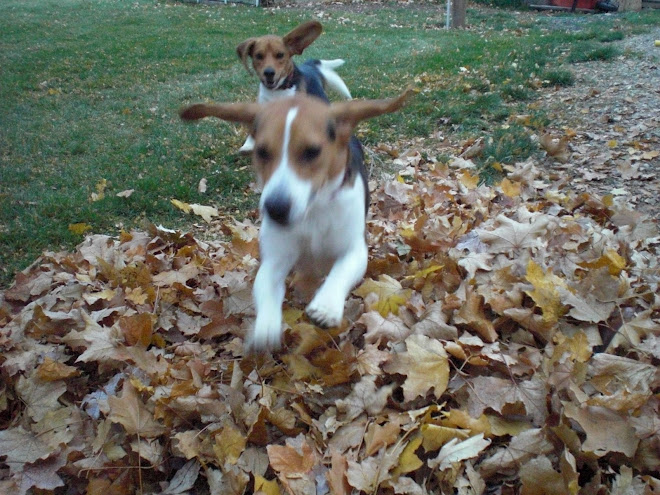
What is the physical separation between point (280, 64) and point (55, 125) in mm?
3184

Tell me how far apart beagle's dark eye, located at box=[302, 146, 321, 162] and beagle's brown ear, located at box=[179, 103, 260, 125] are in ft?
1.59

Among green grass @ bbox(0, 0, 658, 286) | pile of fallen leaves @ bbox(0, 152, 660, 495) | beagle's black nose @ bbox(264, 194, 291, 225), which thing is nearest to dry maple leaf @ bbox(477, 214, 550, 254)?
pile of fallen leaves @ bbox(0, 152, 660, 495)

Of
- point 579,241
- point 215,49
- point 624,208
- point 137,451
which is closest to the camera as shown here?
point 137,451

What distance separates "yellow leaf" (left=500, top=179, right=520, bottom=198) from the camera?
4.49 m

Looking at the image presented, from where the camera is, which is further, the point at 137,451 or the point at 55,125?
the point at 55,125

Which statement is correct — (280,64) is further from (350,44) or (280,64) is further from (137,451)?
(350,44)

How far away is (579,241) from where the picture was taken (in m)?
3.52

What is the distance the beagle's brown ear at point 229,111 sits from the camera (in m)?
2.83

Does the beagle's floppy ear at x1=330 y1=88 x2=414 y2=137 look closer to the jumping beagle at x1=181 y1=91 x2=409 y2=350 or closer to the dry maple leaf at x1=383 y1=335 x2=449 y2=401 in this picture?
the jumping beagle at x1=181 y1=91 x2=409 y2=350

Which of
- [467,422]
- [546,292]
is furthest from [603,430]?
[546,292]

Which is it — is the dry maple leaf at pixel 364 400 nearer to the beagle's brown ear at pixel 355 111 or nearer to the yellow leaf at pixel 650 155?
the beagle's brown ear at pixel 355 111

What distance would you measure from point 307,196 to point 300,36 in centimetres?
491

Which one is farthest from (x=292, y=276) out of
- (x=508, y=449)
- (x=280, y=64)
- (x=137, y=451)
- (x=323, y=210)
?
(x=280, y=64)

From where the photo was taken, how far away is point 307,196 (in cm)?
238
